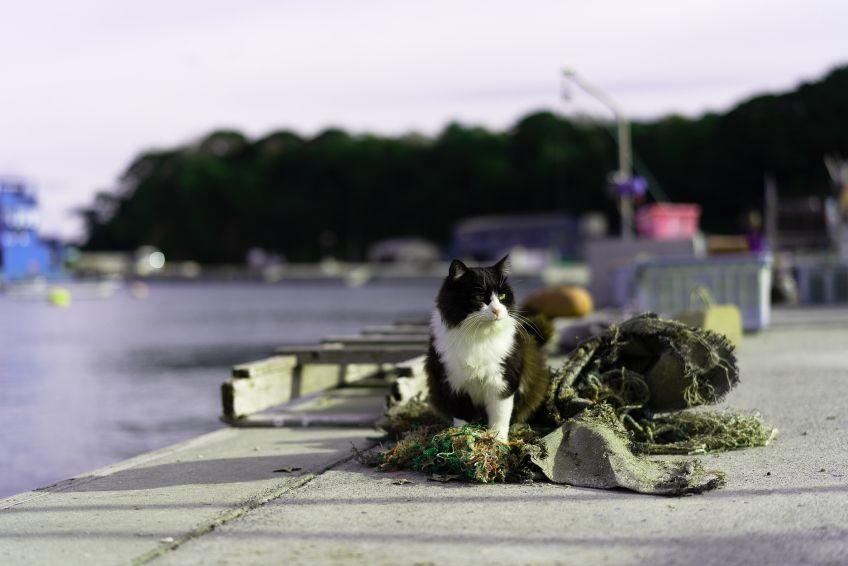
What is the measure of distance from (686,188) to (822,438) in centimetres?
10172

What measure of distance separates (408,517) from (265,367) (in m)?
4.96

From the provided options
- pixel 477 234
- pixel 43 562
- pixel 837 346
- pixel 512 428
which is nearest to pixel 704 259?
pixel 837 346

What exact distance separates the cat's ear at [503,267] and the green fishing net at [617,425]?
3.09ft

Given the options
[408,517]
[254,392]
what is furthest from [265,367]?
[408,517]

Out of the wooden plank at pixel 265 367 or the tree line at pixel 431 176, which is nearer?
the wooden plank at pixel 265 367

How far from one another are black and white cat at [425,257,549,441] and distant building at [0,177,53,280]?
110m

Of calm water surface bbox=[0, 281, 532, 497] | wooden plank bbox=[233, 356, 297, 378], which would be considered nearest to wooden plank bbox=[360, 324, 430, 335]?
calm water surface bbox=[0, 281, 532, 497]

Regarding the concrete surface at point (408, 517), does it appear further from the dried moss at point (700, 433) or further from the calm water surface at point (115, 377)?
the calm water surface at point (115, 377)

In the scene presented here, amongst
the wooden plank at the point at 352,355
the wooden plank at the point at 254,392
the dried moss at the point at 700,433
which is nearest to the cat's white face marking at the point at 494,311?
the dried moss at the point at 700,433

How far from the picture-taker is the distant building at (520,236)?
11119 centimetres

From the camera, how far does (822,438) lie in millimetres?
6883

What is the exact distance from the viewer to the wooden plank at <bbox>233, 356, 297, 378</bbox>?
9.23 metres

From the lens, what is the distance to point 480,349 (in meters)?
5.99

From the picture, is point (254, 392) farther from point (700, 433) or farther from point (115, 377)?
point (115, 377)
